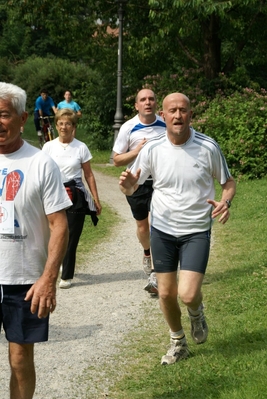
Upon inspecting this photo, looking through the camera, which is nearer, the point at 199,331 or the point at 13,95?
the point at 13,95

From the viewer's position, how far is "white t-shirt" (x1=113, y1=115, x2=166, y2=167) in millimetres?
8031

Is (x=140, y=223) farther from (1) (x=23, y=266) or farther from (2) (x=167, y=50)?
(2) (x=167, y=50)

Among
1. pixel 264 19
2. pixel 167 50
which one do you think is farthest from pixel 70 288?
pixel 167 50

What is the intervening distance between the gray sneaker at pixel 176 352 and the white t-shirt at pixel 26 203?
185cm

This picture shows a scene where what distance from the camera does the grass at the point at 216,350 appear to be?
525 centimetres

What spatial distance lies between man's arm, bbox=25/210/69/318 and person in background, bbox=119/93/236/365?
1464 mm

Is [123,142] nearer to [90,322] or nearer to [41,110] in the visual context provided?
[90,322]

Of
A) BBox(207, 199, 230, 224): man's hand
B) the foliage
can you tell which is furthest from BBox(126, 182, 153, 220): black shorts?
the foliage

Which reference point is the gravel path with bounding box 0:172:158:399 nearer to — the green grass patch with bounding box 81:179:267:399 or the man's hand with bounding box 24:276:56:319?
the green grass patch with bounding box 81:179:267:399

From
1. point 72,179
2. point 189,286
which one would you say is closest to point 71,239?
point 72,179

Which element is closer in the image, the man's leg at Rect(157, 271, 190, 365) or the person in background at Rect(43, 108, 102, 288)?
the man's leg at Rect(157, 271, 190, 365)

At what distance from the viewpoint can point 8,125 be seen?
14.0ft

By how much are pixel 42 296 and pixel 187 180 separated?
1.95 meters

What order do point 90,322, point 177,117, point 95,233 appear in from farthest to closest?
point 95,233
point 90,322
point 177,117
